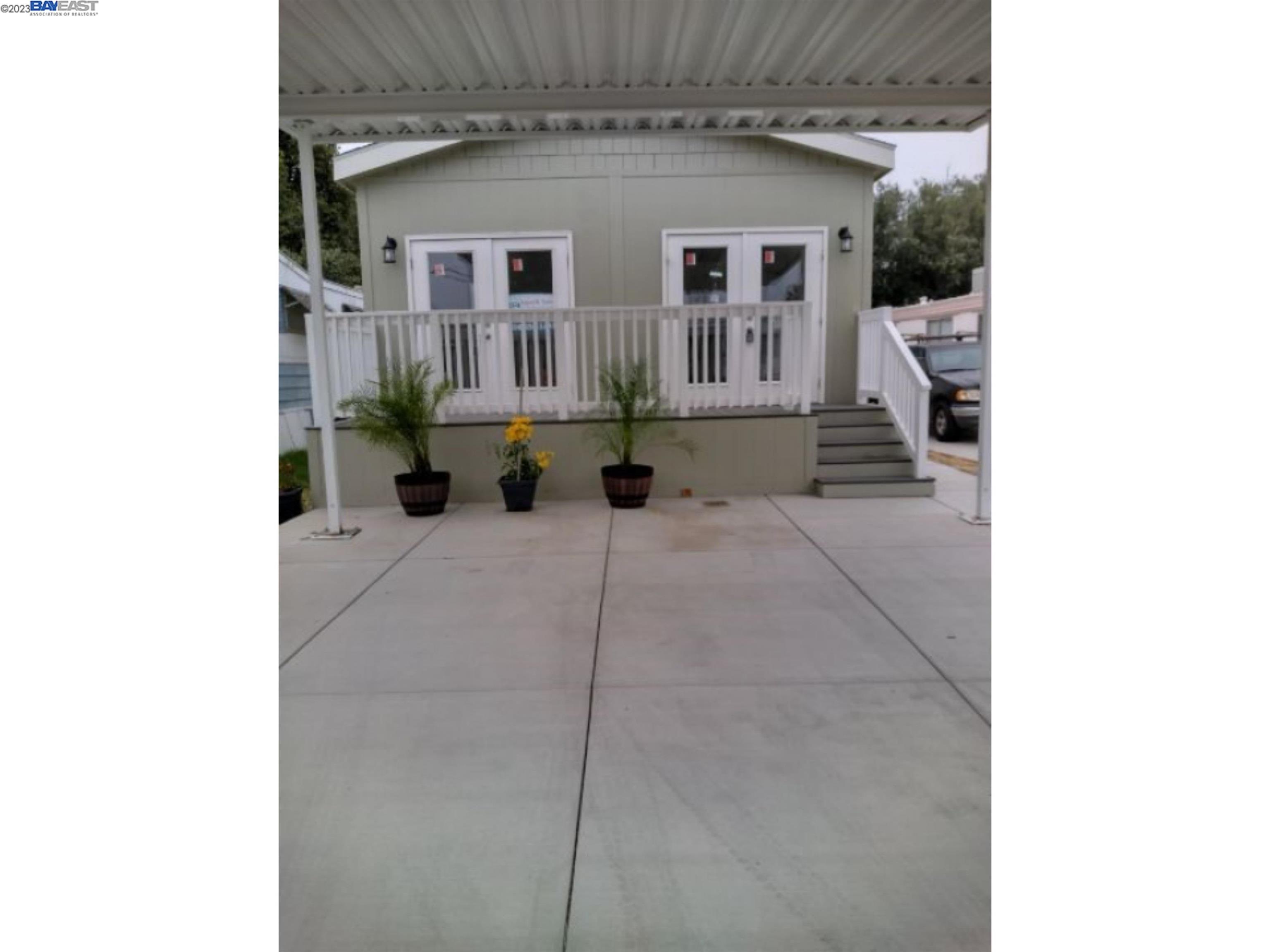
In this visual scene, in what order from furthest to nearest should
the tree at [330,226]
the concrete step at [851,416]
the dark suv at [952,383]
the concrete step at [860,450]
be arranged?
the tree at [330,226], the dark suv at [952,383], the concrete step at [851,416], the concrete step at [860,450]

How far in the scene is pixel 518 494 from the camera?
6.32 metres

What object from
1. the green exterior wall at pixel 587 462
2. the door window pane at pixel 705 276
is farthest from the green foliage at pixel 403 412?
the door window pane at pixel 705 276

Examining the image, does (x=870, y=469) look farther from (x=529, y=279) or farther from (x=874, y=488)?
(x=529, y=279)

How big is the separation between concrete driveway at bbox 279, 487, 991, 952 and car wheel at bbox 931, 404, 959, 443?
7.08 m

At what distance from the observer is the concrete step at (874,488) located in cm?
670

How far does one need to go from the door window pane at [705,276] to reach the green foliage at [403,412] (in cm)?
297

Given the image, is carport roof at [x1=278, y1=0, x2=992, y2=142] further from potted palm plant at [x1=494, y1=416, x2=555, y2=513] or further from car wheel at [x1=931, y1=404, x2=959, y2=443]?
car wheel at [x1=931, y1=404, x2=959, y2=443]

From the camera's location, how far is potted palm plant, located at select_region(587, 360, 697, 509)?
634 centimetres

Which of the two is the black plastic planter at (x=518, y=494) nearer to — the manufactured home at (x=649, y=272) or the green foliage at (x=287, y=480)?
the manufactured home at (x=649, y=272)

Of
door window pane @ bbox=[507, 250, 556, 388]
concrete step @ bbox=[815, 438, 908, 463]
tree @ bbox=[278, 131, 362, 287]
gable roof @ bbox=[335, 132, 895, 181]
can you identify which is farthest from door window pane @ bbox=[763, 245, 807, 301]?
tree @ bbox=[278, 131, 362, 287]

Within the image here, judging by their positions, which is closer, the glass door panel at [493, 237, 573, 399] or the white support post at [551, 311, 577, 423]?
the white support post at [551, 311, 577, 423]
